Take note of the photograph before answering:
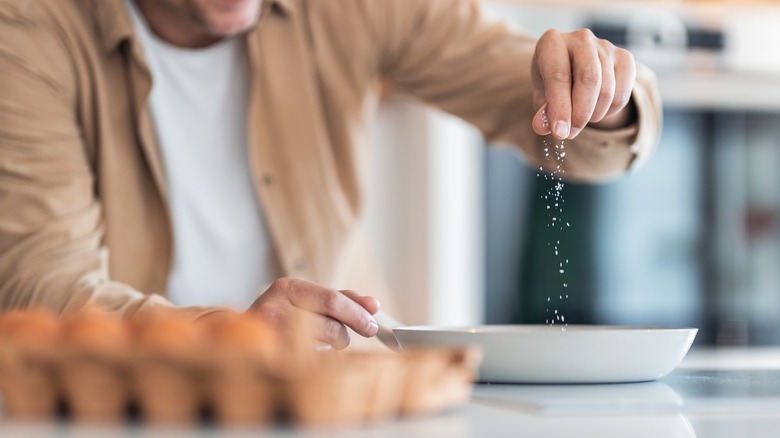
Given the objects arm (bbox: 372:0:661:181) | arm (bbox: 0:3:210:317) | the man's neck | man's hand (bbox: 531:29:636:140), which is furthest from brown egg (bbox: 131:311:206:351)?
the man's neck

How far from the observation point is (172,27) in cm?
170

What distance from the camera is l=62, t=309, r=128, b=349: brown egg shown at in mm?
529

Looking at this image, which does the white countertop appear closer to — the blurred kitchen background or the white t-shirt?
the white t-shirt

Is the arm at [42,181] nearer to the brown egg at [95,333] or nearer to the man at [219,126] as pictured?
the man at [219,126]

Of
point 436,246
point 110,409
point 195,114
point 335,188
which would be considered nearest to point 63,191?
point 195,114

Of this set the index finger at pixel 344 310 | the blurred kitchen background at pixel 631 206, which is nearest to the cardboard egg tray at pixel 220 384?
the index finger at pixel 344 310

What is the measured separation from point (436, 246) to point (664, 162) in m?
0.74

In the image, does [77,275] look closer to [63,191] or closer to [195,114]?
[63,191]

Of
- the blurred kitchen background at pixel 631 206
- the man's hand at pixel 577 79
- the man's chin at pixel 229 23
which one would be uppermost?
the man's chin at pixel 229 23

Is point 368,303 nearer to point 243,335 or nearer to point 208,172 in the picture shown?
point 243,335

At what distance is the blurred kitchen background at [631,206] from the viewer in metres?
2.63

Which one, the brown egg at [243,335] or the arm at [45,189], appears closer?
the brown egg at [243,335]

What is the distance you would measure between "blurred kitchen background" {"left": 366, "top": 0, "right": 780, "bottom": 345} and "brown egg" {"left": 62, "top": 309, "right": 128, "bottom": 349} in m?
2.05

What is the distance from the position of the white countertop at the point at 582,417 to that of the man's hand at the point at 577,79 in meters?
0.36
